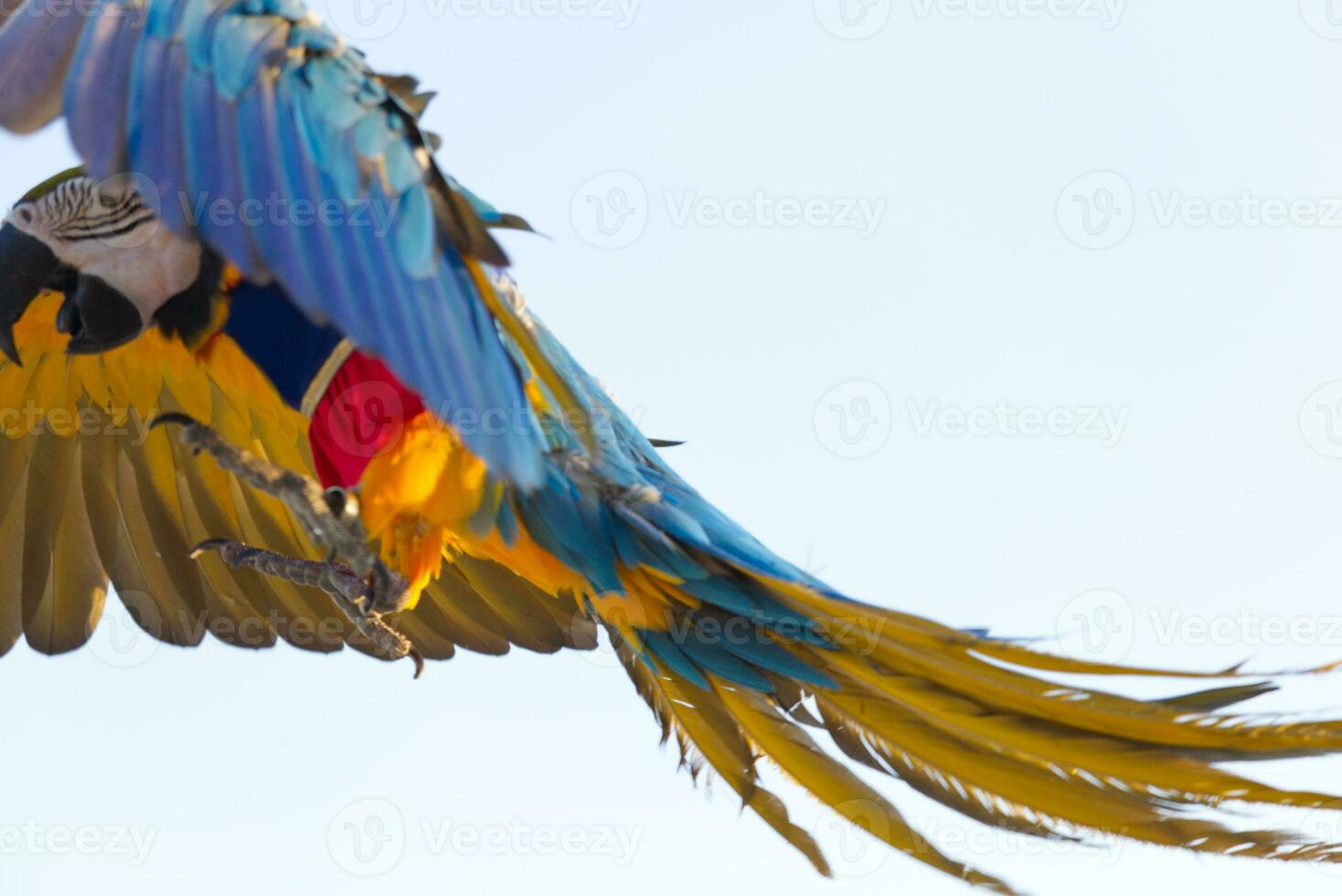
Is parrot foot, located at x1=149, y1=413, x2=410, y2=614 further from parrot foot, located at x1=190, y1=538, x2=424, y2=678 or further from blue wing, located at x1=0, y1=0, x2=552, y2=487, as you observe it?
blue wing, located at x1=0, y1=0, x2=552, y2=487

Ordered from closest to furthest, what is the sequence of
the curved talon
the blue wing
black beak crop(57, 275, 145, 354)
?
the blue wing < black beak crop(57, 275, 145, 354) < the curved talon

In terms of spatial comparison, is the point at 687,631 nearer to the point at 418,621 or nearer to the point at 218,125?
the point at 418,621

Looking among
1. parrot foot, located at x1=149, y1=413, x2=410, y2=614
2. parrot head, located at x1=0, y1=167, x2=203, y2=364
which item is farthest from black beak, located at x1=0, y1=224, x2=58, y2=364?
parrot foot, located at x1=149, y1=413, x2=410, y2=614

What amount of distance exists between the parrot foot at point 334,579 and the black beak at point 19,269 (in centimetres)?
65

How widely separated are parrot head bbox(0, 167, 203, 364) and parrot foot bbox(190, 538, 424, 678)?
539 millimetres

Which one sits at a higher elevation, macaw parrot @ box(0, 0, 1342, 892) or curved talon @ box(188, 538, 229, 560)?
macaw parrot @ box(0, 0, 1342, 892)

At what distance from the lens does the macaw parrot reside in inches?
93.0

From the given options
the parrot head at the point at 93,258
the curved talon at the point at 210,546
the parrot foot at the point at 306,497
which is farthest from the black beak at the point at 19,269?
the curved talon at the point at 210,546

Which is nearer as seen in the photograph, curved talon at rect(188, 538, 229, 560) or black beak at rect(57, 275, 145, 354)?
black beak at rect(57, 275, 145, 354)

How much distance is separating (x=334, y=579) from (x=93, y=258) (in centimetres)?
81

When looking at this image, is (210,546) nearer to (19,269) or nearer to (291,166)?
(19,269)

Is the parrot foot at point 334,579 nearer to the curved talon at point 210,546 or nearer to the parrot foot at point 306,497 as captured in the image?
the curved talon at point 210,546

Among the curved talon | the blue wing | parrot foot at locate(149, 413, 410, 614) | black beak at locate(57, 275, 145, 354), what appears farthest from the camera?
the curved talon

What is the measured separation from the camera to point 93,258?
9.80 ft
